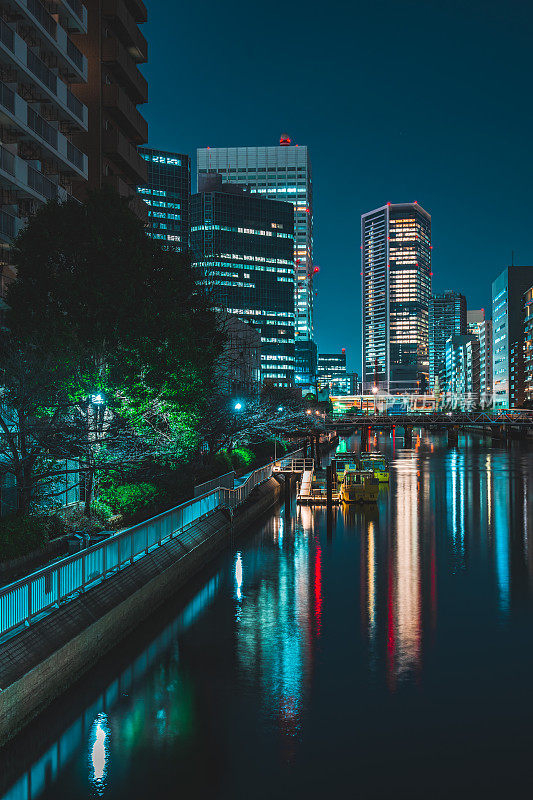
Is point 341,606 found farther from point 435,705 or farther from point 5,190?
point 5,190

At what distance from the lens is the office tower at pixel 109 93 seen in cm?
5159

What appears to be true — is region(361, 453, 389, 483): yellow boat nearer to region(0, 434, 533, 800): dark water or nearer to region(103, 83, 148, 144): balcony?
region(0, 434, 533, 800): dark water

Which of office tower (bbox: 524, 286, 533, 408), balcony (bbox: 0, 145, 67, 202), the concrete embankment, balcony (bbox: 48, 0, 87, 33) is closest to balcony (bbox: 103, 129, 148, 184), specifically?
balcony (bbox: 48, 0, 87, 33)

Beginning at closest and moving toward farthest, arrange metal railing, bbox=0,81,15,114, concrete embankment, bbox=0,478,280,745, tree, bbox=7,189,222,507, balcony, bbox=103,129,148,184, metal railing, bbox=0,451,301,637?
concrete embankment, bbox=0,478,280,745 → metal railing, bbox=0,451,301,637 → tree, bbox=7,189,222,507 → metal railing, bbox=0,81,15,114 → balcony, bbox=103,129,148,184

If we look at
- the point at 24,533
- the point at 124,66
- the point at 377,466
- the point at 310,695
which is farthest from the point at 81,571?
the point at 377,466

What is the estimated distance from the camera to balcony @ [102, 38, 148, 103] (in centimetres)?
5256

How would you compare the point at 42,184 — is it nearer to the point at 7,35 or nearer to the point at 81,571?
the point at 7,35

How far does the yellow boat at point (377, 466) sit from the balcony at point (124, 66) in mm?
38746

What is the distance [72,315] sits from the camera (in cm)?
3111

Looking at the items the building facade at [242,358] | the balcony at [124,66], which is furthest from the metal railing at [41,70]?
the building facade at [242,358]

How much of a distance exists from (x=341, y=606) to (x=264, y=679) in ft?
25.7

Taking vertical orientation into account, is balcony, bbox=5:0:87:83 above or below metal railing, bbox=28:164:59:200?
above

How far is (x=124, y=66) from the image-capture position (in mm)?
54469

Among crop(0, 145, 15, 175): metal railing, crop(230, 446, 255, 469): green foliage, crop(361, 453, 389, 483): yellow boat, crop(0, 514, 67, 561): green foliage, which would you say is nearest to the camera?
crop(0, 514, 67, 561): green foliage
